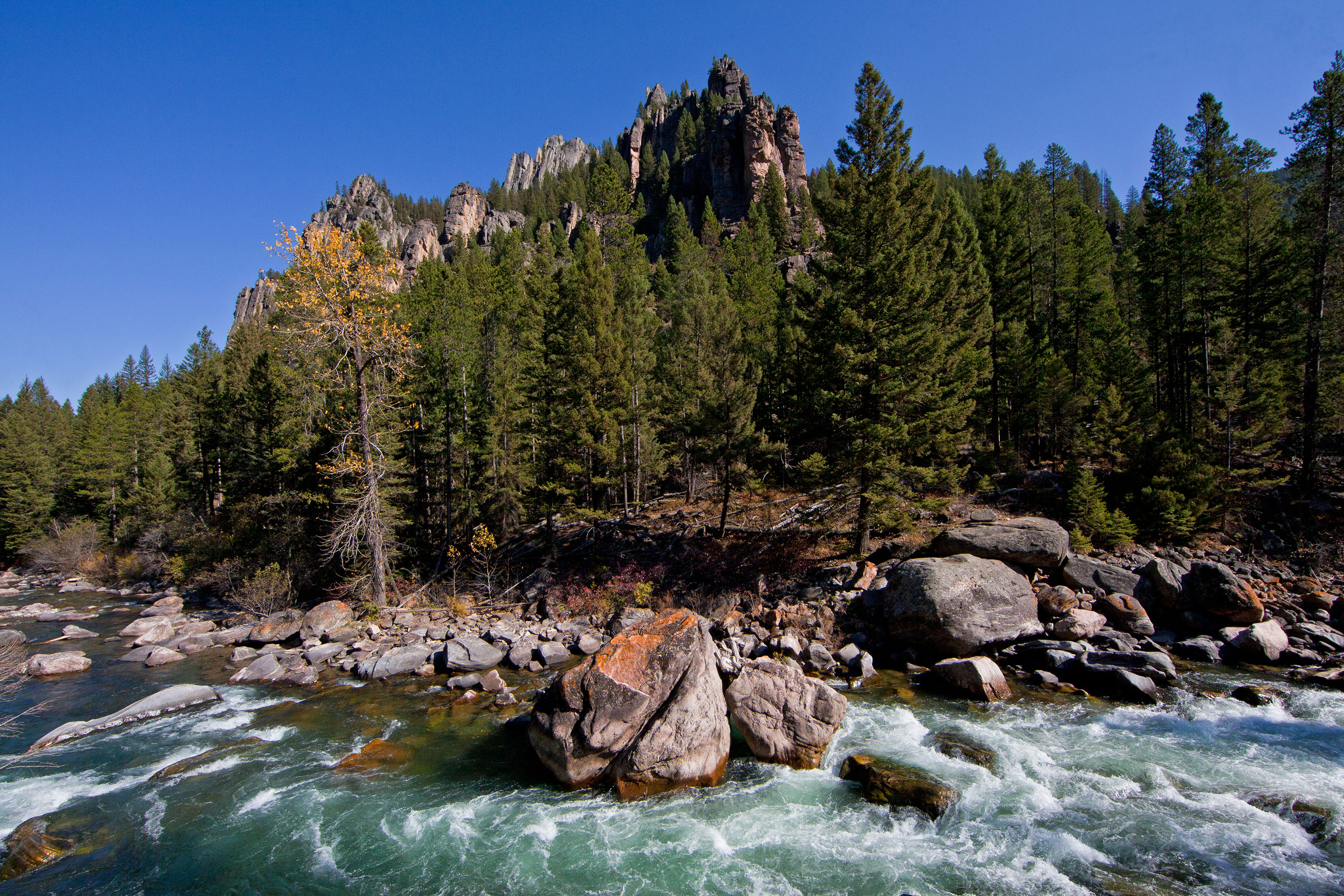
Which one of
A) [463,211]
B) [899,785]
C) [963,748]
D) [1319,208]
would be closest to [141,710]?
[899,785]

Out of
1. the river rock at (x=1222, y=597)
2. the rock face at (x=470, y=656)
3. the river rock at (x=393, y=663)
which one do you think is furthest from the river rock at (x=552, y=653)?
the river rock at (x=1222, y=597)

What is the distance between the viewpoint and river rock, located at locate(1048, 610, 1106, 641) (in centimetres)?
1469

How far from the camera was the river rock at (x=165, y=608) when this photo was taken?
2509 cm

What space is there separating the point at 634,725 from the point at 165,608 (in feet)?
89.1

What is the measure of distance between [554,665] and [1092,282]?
3315cm

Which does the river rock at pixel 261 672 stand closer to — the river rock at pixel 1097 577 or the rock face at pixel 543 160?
the river rock at pixel 1097 577

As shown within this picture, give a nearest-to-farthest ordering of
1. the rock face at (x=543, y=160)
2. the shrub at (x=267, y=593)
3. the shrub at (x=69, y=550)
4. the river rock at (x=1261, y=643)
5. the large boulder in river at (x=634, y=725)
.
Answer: the large boulder in river at (x=634, y=725) < the river rock at (x=1261, y=643) < the shrub at (x=267, y=593) < the shrub at (x=69, y=550) < the rock face at (x=543, y=160)

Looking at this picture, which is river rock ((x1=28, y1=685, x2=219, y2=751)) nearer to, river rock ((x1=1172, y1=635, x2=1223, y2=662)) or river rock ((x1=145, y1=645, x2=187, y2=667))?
river rock ((x1=145, y1=645, x2=187, y2=667))

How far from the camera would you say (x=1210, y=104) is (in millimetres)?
30625

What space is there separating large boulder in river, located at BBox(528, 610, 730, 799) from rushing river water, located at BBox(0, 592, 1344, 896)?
35 centimetres

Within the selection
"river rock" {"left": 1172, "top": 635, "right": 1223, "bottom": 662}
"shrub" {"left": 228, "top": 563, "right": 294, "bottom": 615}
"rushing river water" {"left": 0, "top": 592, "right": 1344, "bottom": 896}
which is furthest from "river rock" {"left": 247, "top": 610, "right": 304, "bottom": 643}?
"river rock" {"left": 1172, "top": 635, "right": 1223, "bottom": 662}

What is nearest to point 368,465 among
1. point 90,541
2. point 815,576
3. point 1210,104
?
point 815,576

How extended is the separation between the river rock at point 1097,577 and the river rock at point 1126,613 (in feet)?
0.97

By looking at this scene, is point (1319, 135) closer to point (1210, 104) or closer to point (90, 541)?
point (1210, 104)
